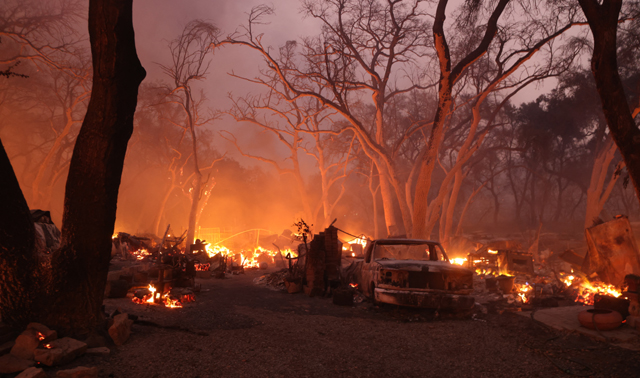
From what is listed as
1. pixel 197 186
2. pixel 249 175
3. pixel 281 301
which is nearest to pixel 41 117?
pixel 197 186

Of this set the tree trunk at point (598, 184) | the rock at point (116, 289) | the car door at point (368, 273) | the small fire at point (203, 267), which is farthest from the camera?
the tree trunk at point (598, 184)

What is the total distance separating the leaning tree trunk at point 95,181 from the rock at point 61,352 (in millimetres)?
309

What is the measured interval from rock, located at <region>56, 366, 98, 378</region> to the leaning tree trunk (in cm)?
112

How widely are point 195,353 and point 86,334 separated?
132cm

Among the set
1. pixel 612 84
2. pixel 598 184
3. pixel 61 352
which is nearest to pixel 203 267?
pixel 61 352

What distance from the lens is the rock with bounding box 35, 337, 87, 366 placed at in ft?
12.2

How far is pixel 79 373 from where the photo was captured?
11.2 ft

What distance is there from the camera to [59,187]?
35875 millimetres

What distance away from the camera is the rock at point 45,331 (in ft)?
13.2

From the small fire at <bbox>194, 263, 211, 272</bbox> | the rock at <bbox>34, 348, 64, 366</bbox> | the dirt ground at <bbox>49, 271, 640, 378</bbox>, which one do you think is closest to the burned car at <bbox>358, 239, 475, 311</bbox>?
the dirt ground at <bbox>49, 271, 640, 378</bbox>

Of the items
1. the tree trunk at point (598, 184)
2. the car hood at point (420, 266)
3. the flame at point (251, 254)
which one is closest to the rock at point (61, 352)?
the car hood at point (420, 266)

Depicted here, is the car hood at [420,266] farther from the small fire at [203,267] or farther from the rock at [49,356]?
the small fire at [203,267]

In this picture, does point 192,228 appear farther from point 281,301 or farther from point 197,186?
point 281,301

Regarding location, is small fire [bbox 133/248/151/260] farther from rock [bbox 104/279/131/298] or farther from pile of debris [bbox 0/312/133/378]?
pile of debris [bbox 0/312/133/378]
